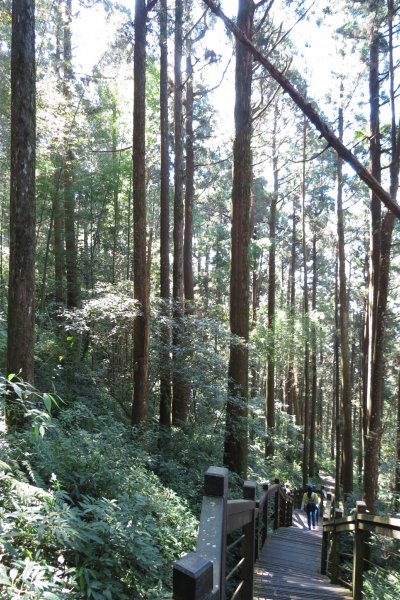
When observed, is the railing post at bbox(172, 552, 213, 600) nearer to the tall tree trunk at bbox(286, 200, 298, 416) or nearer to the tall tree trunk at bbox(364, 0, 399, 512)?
the tall tree trunk at bbox(364, 0, 399, 512)

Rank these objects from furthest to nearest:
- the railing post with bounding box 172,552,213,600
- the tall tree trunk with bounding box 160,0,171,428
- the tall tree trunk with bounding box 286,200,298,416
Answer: the tall tree trunk with bounding box 286,200,298,416 → the tall tree trunk with bounding box 160,0,171,428 → the railing post with bounding box 172,552,213,600

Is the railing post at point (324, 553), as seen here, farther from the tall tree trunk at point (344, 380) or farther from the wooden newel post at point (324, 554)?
the tall tree trunk at point (344, 380)

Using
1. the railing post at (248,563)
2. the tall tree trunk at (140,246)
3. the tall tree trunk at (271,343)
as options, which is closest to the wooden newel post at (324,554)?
the railing post at (248,563)

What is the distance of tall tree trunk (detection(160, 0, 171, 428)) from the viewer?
10.3 m

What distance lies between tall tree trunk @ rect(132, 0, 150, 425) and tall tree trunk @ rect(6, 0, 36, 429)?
11.0 ft

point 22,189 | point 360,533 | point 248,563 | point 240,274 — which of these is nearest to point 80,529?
point 248,563

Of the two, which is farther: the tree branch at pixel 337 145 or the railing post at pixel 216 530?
the railing post at pixel 216 530

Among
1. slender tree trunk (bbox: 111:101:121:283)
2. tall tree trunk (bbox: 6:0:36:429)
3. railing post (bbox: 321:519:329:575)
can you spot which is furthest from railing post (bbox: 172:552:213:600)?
slender tree trunk (bbox: 111:101:121:283)

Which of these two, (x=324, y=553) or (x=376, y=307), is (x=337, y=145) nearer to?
(x=324, y=553)

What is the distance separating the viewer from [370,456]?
10195mm

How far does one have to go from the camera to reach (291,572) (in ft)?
22.1

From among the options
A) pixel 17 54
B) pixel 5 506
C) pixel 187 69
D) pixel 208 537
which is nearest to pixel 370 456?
pixel 208 537

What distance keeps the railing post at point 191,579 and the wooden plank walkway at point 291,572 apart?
360 centimetres

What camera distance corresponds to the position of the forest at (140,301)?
3150 mm
